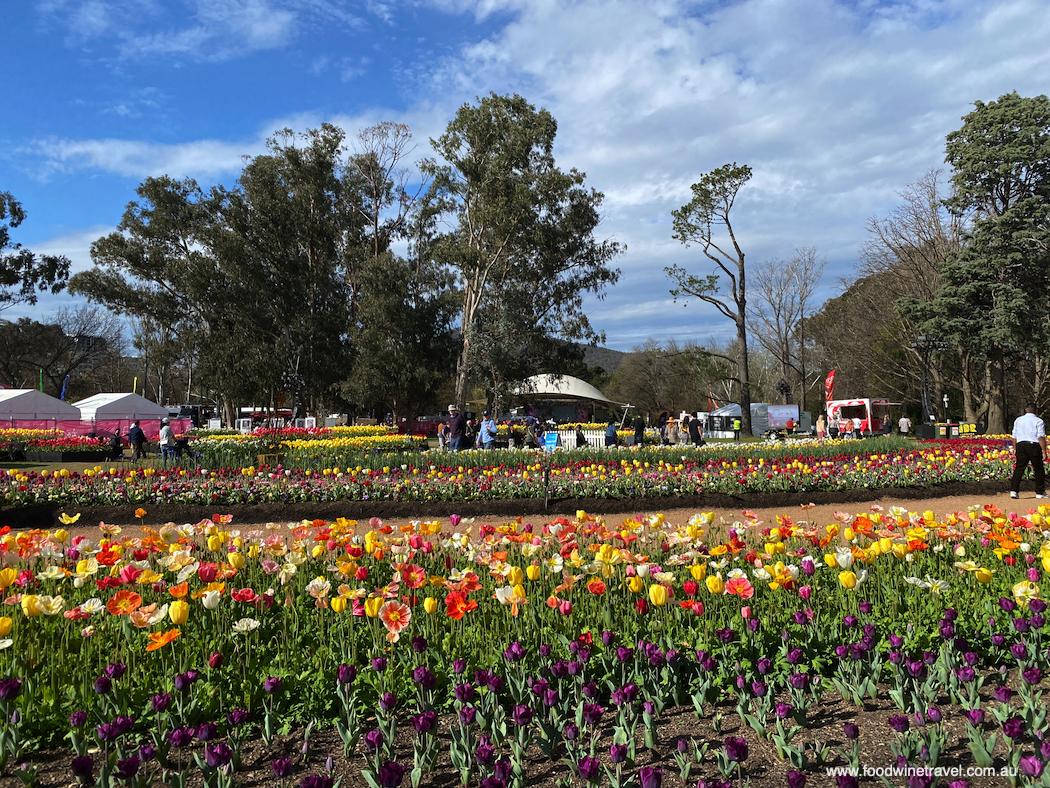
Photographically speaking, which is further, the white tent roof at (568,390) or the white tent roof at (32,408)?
the white tent roof at (568,390)

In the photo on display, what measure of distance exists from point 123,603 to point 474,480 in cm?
757

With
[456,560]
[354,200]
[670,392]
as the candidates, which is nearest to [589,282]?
[354,200]

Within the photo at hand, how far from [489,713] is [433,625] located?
2.71ft

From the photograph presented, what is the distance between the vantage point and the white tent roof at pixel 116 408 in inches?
1100

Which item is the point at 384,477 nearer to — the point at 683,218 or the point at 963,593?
the point at 963,593

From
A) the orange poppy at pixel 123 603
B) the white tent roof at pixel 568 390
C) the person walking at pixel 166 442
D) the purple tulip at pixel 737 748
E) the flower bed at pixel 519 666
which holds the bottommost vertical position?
the flower bed at pixel 519 666

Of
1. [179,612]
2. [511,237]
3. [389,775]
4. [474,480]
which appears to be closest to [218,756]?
[389,775]

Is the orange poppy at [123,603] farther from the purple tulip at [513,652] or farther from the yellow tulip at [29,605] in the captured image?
the purple tulip at [513,652]

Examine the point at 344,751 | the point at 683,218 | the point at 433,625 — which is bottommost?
the point at 344,751

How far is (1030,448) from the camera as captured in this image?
1006 cm

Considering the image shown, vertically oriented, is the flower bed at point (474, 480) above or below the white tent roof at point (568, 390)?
below

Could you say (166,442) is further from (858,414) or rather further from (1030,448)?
(858,414)

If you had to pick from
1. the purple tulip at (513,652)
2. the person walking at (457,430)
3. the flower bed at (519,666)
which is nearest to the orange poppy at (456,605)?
the flower bed at (519,666)

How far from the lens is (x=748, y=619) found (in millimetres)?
2891
